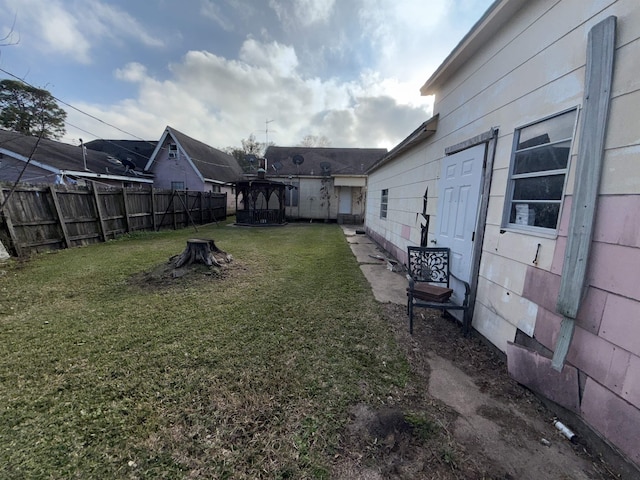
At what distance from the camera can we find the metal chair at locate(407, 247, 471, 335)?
309 centimetres

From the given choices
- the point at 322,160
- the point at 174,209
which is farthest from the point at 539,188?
the point at 322,160

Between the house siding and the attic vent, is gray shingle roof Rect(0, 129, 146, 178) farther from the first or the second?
the attic vent

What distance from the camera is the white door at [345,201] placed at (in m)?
16.1

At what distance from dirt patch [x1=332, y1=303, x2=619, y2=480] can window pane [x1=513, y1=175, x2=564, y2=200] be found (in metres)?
1.70

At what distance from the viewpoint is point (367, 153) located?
18703mm

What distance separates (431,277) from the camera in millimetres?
3771

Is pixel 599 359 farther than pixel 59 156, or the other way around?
pixel 59 156

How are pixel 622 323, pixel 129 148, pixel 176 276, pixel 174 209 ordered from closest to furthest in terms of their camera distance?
pixel 622 323 → pixel 176 276 → pixel 174 209 → pixel 129 148

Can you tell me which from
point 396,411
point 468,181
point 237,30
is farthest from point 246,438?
point 237,30

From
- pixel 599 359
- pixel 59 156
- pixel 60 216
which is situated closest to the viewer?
pixel 599 359

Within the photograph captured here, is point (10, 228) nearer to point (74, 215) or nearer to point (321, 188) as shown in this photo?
point (74, 215)

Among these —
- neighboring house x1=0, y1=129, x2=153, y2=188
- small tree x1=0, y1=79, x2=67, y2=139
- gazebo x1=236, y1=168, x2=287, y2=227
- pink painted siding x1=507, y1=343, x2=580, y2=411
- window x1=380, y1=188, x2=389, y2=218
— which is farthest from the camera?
gazebo x1=236, y1=168, x2=287, y2=227

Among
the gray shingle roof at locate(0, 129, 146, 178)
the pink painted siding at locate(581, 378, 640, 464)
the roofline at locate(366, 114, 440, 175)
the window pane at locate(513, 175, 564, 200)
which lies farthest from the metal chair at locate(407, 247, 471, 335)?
the gray shingle roof at locate(0, 129, 146, 178)

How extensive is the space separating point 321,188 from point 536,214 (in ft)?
47.4
